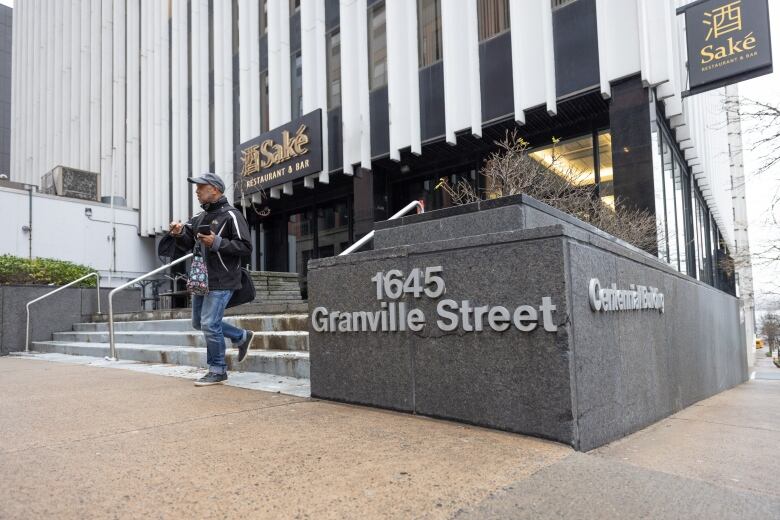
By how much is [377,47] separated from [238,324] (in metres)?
8.94

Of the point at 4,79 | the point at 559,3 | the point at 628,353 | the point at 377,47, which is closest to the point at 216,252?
the point at 628,353

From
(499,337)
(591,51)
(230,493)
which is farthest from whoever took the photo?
(591,51)

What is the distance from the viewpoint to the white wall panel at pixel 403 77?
12.3m

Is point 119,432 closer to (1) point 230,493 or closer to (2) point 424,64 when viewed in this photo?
(1) point 230,493

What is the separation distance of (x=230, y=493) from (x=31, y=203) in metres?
20.3

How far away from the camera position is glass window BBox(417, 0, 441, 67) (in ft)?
Result: 40.3

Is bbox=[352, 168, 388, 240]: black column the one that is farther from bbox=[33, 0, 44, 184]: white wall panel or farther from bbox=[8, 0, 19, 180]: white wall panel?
bbox=[8, 0, 19, 180]: white wall panel

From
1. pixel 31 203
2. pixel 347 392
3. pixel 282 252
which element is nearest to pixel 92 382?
pixel 347 392

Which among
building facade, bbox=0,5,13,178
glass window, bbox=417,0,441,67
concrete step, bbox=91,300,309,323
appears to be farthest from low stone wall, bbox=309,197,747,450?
building facade, bbox=0,5,13,178

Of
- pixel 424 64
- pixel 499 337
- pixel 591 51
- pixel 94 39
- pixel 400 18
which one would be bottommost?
pixel 499 337

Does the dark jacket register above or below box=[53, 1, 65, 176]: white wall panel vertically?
below

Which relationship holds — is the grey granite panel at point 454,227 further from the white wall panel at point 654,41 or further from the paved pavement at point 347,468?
the white wall panel at point 654,41

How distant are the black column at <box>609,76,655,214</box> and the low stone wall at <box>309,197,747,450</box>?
5293mm

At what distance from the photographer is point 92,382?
18.8ft
